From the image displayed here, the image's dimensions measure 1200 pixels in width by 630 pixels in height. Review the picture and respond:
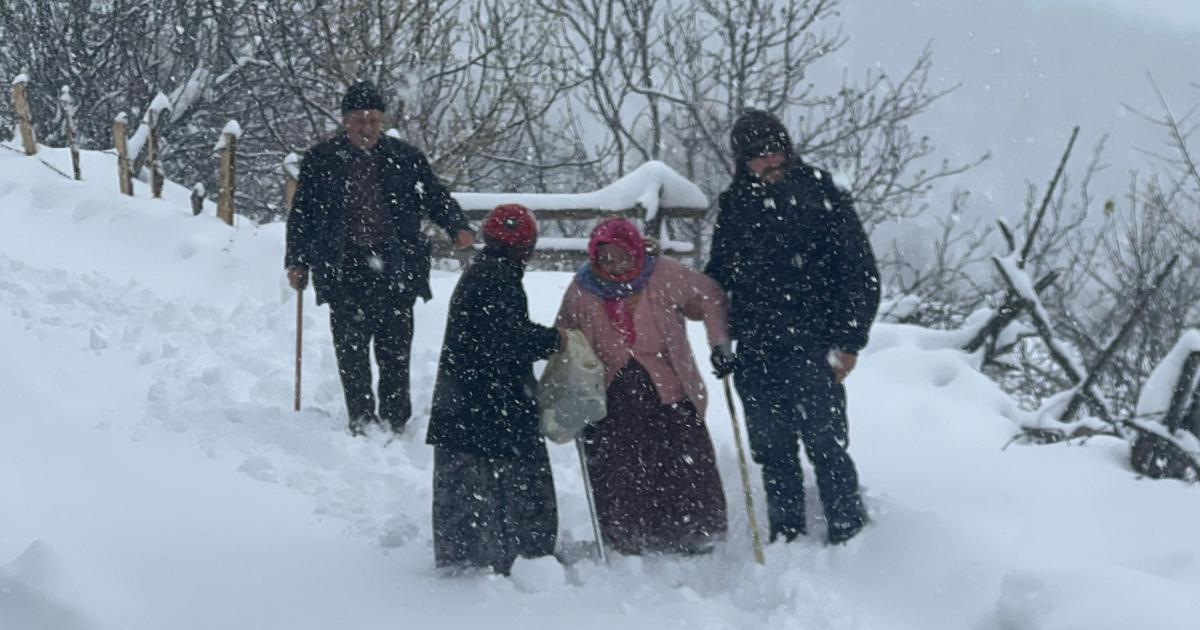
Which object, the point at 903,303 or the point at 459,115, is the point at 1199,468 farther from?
the point at 459,115

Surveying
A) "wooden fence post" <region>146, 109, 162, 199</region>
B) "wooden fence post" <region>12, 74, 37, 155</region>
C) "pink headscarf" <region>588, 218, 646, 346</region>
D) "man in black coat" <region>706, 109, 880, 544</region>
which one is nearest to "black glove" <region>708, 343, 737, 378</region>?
"man in black coat" <region>706, 109, 880, 544</region>

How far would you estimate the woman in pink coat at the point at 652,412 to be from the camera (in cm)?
498

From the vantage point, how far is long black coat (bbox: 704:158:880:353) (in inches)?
186

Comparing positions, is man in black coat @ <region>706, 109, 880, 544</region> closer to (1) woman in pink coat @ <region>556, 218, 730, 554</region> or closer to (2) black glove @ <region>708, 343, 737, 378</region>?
(2) black glove @ <region>708, 343, 737, 378</region>

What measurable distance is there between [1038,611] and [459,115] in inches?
477

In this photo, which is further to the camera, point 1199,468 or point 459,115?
point 459,115

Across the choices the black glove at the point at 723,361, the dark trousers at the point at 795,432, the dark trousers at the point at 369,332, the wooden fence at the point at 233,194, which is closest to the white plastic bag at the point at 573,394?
the black glove at the point at 723,361

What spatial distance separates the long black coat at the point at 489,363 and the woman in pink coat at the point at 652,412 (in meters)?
0.33

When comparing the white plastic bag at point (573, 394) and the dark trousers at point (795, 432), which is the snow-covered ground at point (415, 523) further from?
the white plastic bag at point (573, 394)

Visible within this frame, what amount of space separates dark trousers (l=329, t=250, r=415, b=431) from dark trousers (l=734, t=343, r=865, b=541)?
2.11 metres

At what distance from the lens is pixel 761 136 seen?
479 centimetres

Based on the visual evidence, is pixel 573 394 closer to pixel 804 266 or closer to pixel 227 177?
pixel 804 266

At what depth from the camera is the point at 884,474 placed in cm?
568

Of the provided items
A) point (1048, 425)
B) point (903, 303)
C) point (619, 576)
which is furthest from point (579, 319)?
point (903, 303)
